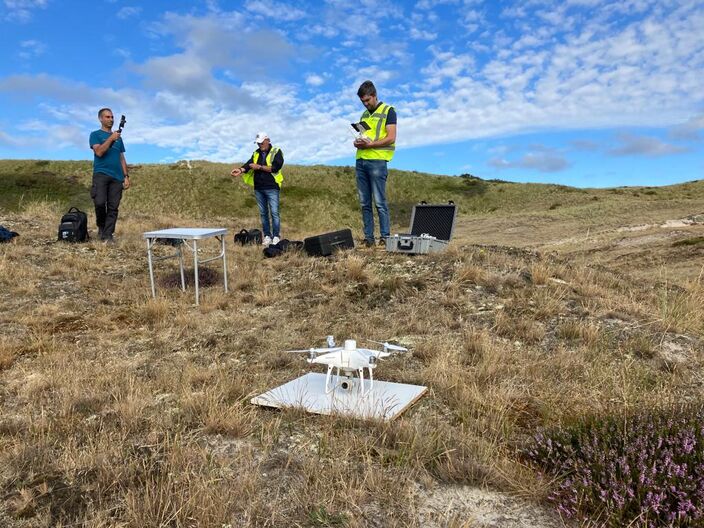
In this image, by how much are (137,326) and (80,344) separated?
705mm

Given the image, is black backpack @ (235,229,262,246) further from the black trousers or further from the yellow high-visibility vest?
the yellow high-visibility vest

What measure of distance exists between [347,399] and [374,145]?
554cm

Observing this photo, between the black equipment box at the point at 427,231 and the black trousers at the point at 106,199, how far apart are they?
5481 mm

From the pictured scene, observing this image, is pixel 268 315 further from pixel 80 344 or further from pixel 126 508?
pixel 126 508

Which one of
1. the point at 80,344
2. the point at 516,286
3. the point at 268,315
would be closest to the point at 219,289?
the point at 268,315

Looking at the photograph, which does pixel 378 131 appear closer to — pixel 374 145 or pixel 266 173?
pixel 374 145

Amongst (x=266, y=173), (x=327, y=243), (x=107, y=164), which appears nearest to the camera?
(x=327, y=243)

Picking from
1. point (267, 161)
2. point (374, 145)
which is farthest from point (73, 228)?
point (374, 145)

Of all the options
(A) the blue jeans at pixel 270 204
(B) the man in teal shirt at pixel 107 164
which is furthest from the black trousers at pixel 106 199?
(A) the blue jeans at pixel 270 204

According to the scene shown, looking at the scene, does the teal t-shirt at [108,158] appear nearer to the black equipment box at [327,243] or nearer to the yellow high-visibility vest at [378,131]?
the black equipment box at [327,243]

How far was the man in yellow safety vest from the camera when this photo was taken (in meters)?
8.04

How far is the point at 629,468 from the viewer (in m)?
2.22

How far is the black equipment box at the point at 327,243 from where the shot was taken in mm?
8625

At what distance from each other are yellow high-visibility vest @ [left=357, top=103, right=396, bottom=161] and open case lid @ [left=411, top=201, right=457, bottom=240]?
1.19m
